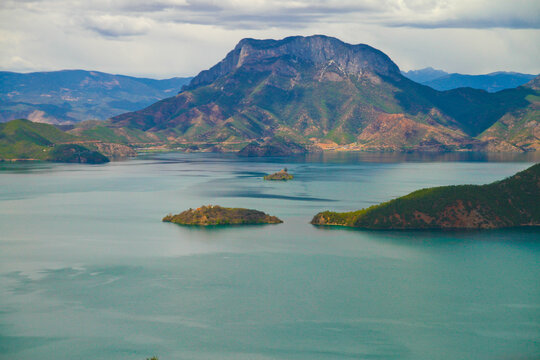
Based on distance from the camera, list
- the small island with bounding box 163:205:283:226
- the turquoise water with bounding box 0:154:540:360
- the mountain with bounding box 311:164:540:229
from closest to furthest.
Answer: the turquoise water with bounding box 0:154:540:360 → the mountain with bounding box 311:164:540:229 → the small island with bounding box 163:205:283:226

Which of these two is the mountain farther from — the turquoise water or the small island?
the small island

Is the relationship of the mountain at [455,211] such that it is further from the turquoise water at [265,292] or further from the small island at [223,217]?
the small island at [223,217]

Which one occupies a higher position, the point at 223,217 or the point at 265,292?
the point at 223,217

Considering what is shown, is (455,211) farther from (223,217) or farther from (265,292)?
(265,292)

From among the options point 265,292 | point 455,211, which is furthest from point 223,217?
point 265,292

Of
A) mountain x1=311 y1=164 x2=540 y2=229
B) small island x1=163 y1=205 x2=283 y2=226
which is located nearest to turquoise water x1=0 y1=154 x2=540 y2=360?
small island x1=163 y1=205 x2=283 y2=226

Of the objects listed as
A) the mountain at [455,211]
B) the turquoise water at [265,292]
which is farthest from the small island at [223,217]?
the mountain at [455,211]

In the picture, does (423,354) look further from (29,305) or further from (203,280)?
(29,305)
